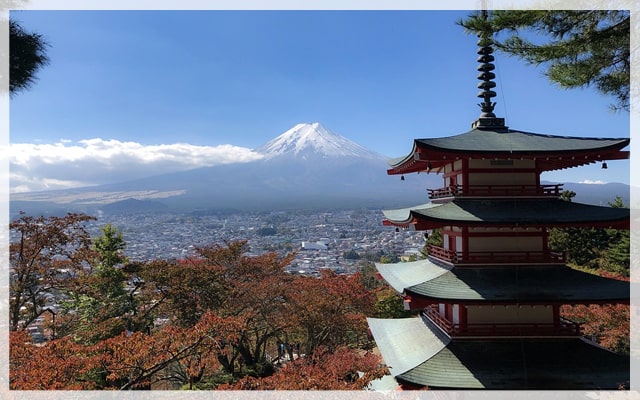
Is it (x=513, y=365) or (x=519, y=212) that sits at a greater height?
(x=519, y=212)

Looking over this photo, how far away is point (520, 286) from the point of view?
249 inches

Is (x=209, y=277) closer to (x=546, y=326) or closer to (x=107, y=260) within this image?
(x=107, y=260)

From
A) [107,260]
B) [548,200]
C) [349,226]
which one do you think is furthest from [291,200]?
[548,200]

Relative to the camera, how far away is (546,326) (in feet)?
21.4

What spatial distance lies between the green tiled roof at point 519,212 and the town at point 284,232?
4145cm

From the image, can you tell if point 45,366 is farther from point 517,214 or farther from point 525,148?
point 525,148

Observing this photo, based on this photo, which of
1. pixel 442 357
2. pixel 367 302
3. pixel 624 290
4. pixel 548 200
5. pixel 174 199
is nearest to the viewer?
pixel 624 290

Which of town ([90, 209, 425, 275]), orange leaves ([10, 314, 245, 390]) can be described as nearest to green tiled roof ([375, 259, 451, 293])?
orange leaves ([10, 314, 245, 390])

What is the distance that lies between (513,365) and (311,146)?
457 ft

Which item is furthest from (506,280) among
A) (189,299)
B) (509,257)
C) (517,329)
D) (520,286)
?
(189,299)

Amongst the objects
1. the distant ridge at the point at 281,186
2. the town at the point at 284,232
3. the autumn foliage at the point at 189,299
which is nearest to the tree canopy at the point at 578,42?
the autumn foliage at the point at 189,299

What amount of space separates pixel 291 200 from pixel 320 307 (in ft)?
353

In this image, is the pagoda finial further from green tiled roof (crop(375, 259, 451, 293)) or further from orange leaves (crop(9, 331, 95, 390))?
orange leaves (crop(9, 331, 95, 390))

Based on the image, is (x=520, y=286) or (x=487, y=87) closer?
(x=520, y=286)
